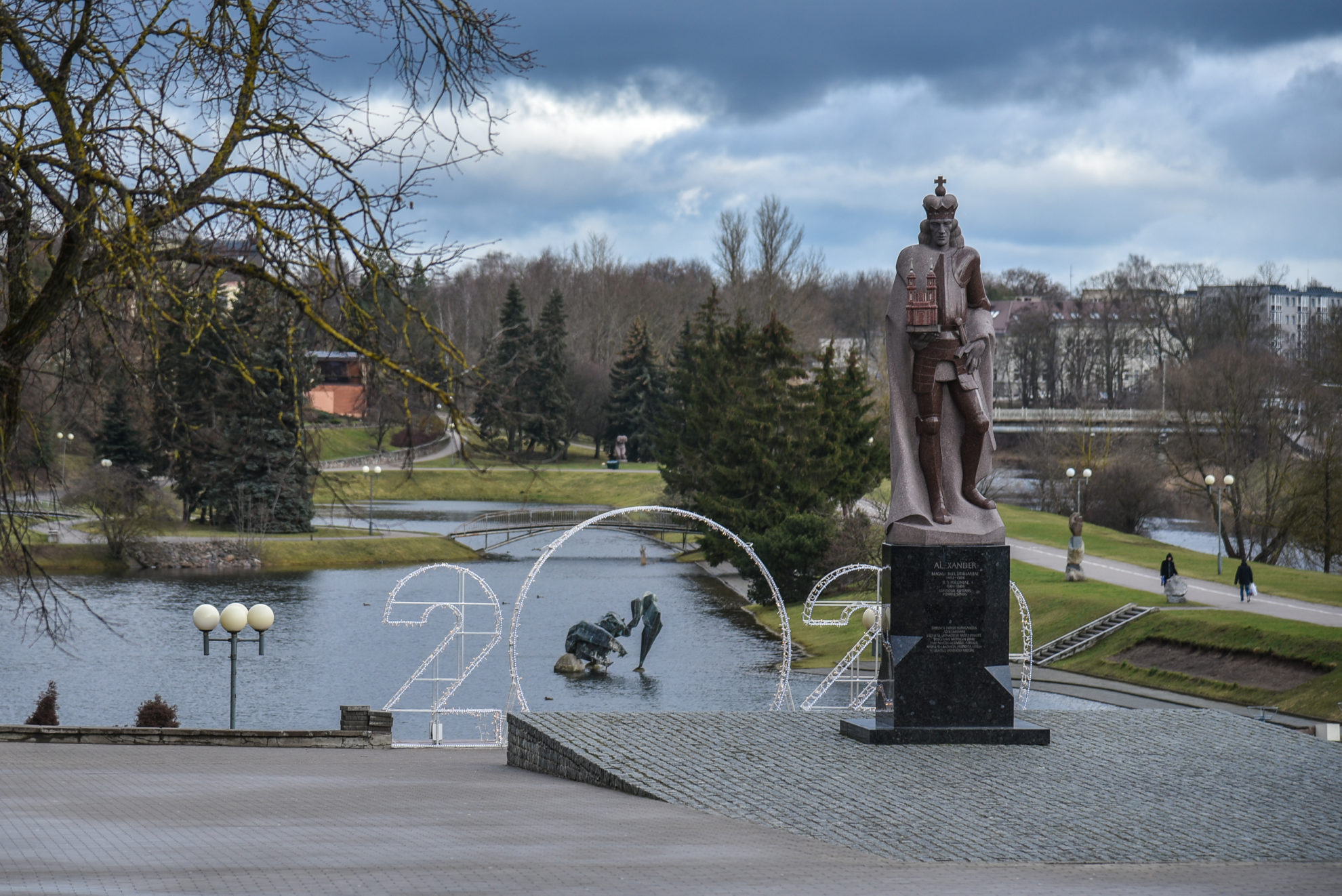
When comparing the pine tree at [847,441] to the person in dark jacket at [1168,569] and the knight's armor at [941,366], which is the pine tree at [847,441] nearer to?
the person in dark jacket at [1168,569]

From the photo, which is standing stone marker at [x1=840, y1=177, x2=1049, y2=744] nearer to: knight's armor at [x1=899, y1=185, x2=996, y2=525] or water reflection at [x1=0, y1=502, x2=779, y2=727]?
knight's armor at [x1=899, y1=185, x2=996, y2=525]

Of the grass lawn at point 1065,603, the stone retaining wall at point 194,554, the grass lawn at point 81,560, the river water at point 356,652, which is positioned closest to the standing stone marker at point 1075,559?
the grass lawn at point 1065,603

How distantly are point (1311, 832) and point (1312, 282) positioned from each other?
5801 inches

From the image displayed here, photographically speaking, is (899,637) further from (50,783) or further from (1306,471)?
(1306,471)

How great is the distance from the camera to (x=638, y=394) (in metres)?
97.9

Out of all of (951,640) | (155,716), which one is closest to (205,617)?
(155,716)

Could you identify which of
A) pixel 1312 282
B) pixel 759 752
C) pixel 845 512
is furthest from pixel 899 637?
pixel 1312 282

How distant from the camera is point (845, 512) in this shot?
178 feet

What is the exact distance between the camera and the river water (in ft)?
104

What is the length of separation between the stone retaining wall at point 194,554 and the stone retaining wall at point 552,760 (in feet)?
147

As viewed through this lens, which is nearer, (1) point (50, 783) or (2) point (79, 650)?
(1) point (50, 783)

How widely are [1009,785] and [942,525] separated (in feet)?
10.4

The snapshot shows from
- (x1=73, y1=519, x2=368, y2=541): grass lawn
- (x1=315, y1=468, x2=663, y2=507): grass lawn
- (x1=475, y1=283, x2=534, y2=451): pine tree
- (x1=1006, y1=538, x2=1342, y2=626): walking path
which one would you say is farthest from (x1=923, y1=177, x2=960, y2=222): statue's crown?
(x1=315, y1=468, x2=663, y2=507): grass lawn

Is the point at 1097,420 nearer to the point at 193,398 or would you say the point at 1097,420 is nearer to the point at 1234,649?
the point at 1234,649
